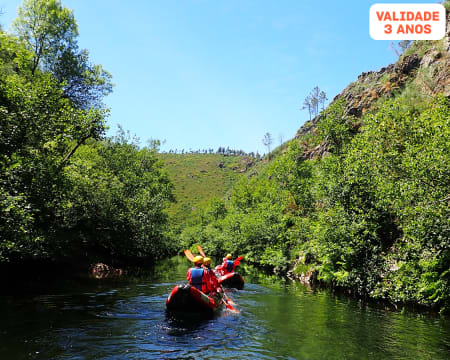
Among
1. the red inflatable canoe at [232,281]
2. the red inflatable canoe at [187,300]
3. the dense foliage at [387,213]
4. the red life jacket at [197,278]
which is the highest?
the dense foliage at [387,213]

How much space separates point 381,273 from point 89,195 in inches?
717

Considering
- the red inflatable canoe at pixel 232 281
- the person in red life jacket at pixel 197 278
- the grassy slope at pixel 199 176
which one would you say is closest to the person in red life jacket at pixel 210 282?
the person in red life jacket at pixel 197 278

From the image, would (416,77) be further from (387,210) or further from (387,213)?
(387,210)

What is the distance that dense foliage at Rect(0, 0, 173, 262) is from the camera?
1289cm

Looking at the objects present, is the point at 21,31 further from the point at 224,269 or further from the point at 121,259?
the point at 224,269

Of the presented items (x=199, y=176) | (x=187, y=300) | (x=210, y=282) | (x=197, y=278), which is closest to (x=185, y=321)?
(x=187, y=300)

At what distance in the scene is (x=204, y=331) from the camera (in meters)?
8.49

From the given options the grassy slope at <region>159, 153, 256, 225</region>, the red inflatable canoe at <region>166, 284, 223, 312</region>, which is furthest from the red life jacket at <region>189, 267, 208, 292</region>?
the grassy slope at <region>159, 153, 256, 225</region>

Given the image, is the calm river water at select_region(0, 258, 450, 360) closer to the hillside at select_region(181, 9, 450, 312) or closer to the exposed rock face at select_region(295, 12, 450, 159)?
the hillside at select_region(181, 9, 450, 312)

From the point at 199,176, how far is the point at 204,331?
13307 centimetres

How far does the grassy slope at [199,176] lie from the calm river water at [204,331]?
84624mm

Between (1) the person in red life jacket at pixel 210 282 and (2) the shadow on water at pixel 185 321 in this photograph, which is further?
(1) the person in red life jacket at pixel 210 282

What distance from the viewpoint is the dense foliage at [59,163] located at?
42.3 ft

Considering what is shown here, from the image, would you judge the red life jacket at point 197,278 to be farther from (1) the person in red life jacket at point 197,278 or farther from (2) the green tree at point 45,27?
(2) the green tree at point 45,27
